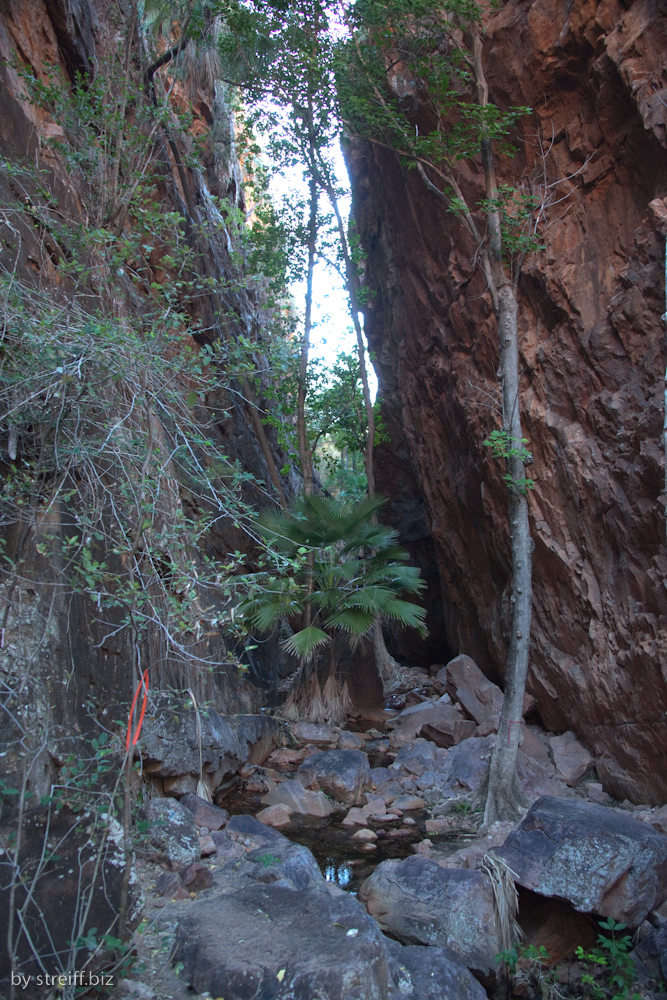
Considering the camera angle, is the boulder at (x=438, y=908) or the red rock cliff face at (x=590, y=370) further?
the red rock cliff face at (x=590, y=370)

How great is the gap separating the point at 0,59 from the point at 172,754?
7062 millimetres

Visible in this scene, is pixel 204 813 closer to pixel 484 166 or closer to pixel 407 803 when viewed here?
pixel 407 803

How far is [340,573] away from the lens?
9281 mm

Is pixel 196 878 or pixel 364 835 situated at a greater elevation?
pixel 196 878

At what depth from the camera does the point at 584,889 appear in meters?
4.00

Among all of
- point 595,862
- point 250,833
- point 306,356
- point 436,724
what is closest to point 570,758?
point 436,724

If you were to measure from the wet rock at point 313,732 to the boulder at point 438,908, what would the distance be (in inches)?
158

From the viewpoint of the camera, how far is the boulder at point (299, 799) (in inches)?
254

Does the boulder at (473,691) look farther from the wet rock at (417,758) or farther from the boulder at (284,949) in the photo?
the boulder at (284,949)

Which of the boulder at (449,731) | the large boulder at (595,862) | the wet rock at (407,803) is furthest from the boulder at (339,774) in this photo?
the large boulder at (595,862)

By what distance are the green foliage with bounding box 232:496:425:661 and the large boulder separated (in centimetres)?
436

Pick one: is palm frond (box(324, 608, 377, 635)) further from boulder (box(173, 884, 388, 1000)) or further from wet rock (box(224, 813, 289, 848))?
boulder (box(173, 884, 388, 1000))

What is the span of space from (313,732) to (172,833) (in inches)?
164

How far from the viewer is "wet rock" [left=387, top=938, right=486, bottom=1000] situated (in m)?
3.22
